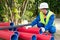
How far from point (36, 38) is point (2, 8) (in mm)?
5297

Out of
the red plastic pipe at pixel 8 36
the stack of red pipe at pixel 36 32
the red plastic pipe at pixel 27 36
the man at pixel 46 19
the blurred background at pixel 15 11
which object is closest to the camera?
the red plastic pipe at pixel 8 36

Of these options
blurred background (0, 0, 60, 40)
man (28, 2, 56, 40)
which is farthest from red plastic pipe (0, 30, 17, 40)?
blurred background (0, 0, 60, 40)

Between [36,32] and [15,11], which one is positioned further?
[15,11]

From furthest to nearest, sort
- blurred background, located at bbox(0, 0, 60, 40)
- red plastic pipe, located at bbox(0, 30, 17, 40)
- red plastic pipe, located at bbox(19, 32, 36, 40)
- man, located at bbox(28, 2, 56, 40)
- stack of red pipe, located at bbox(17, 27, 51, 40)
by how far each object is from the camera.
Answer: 1. blurred background, located at bbox(0, 0, 60, 40)
2. man, located at bbox(28, 2, 56, 40)
3. stack of red pipe, located at bbox(17, 27, 51, 40)
4. red plastic pipe, located at bbox(19, 32, 36, 40)
5. red plastic pipe, located at bbox(0, 30, 17, 40)

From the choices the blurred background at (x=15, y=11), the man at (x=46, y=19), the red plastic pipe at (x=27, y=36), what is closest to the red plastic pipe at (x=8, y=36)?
the red plastic pipe at (x=27, y=36)

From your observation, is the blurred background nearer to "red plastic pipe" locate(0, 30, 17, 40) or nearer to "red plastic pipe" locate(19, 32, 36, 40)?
"red plastic pipe" locate(19, 32, 36, 40)

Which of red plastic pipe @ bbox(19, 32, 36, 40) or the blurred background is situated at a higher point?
red plastic pipe @ bbox(19, 32, 36, 40)

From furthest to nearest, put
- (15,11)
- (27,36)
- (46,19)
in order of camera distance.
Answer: (15,11), (46,19), (27,36)

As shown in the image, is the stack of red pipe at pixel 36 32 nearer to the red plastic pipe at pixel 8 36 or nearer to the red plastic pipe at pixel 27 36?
the red plastic pipe at pixel 27 36

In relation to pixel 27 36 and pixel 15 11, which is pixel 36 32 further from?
pixel 15 11

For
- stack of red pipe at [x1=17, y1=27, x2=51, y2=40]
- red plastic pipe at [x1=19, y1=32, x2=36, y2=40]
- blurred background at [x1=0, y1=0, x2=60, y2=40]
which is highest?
red plastic pipe at [x1=19, y1=32, x2=36, y2=40]

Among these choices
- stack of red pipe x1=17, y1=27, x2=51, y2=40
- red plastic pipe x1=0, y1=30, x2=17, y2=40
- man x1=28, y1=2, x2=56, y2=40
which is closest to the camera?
red plastic pipe x1=0, y1=30, x2=17, y2=40

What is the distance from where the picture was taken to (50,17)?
16.4 ft

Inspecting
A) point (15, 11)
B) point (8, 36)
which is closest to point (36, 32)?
point (8, 36)
